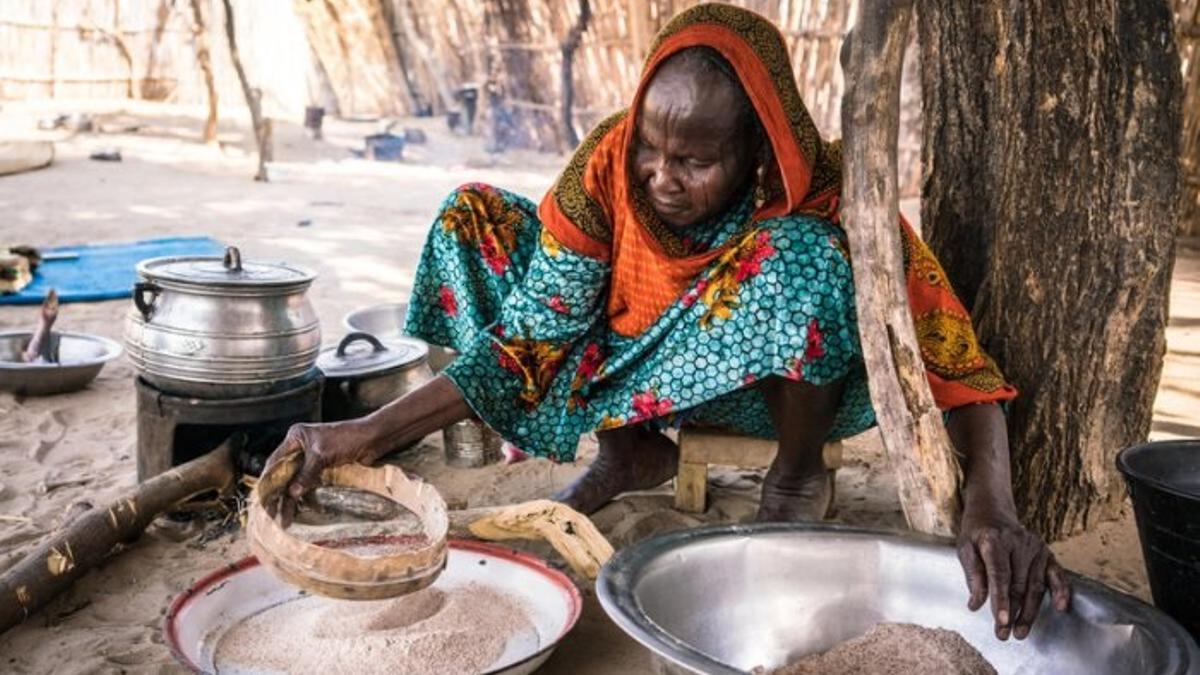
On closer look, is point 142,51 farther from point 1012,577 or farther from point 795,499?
point 1012,577

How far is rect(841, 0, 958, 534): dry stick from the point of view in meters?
1.88

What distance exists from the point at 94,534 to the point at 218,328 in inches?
18.6

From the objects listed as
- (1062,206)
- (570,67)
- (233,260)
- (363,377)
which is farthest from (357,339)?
(570,67)

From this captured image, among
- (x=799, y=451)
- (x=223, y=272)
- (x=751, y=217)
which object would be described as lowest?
(x=799, y=451)

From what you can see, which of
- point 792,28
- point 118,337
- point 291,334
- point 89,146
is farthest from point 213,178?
point 291,334

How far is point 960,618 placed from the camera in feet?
5.79

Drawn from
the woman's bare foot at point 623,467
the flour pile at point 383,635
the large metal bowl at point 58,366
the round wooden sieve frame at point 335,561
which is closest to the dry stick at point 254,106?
the large metal bowl at point 58,366

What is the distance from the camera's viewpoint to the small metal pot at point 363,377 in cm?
293

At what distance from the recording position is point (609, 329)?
98.3 inches

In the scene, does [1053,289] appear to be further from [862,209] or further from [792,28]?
[792,28]

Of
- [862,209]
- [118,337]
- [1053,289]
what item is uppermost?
[862,209]

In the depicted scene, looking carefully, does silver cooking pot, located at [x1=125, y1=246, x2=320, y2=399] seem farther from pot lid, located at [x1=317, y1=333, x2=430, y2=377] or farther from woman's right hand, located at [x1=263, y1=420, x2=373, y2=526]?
woman's right hand, located at [x1=263, y1=420, x2=373, y2=526]

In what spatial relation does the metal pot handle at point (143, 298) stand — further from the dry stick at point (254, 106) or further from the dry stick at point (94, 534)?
the dry stick at point (254, 106)

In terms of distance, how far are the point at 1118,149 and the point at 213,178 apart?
29.4 ft
